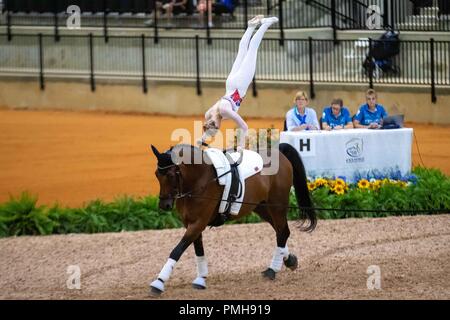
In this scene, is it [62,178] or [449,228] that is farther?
[62,178]

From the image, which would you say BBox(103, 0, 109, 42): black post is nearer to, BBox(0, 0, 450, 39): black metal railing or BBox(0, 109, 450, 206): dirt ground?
BBox(0, 0, 450, 39): black metal railing

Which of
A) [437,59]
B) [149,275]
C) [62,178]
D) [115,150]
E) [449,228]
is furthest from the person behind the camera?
[437,59]

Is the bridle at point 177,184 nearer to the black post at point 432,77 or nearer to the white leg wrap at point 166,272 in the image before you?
the white leg wrap at point 166,272

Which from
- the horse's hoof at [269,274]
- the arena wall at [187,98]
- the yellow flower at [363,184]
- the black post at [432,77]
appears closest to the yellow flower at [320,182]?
the yellow flower at [363,184]

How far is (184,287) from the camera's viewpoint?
1484cm

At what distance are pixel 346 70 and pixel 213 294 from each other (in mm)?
17298

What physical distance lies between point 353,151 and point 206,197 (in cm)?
647

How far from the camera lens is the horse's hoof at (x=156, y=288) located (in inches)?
549

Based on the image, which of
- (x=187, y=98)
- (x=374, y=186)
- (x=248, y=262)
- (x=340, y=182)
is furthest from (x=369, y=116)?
(x=187, y=98)

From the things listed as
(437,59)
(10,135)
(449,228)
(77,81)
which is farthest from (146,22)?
(449,228)

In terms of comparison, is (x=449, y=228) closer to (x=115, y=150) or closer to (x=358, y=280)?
(x=358, y=280)

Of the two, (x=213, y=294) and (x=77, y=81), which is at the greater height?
(x=77, y=81)

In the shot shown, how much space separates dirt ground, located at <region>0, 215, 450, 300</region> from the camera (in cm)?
1441

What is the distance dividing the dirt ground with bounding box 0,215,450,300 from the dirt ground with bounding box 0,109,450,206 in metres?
3.77
